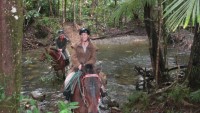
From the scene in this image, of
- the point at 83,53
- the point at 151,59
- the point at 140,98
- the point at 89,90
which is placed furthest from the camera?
the point at 151,59

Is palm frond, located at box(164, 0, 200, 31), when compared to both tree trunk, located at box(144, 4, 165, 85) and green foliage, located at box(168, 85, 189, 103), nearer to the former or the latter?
green foliage, located at box(168, 85, 189, 103)

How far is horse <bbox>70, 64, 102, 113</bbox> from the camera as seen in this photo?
659cm

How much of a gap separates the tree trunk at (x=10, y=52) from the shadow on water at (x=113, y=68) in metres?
5.73

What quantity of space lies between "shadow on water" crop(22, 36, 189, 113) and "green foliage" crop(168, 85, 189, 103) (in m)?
1.42

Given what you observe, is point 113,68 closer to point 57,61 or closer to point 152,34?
point 57,61

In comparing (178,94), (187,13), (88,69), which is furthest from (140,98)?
(187,13)

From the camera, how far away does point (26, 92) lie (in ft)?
38.2

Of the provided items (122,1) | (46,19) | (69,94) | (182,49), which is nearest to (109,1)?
(46,19)

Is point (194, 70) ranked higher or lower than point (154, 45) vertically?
lower

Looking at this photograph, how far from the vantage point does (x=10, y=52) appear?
3840mm

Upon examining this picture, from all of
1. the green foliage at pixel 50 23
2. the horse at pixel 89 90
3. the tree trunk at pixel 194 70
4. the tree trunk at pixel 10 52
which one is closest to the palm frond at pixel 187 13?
the tree trunk at pixel 10 52

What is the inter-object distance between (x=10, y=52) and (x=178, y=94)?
5.23 m

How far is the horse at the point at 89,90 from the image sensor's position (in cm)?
659

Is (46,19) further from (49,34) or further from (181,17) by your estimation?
(181,17)
